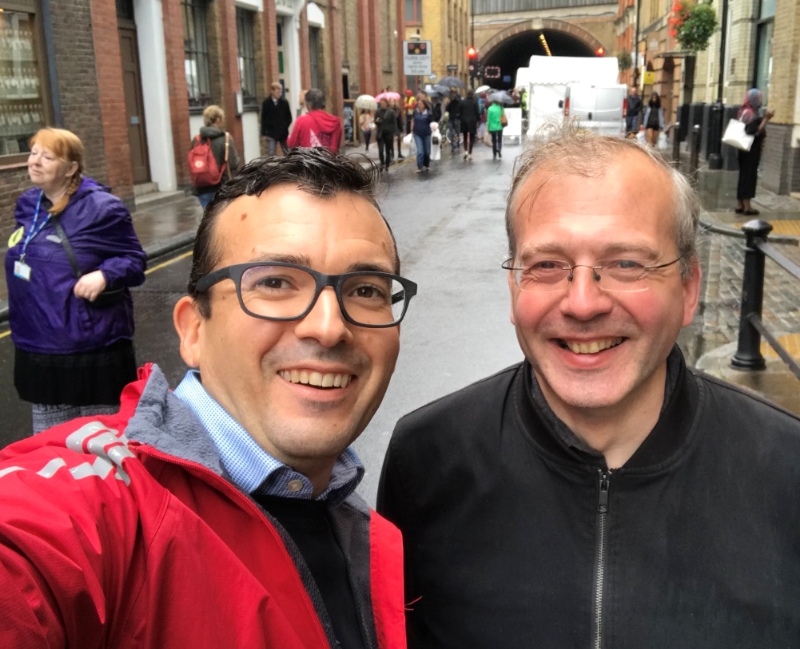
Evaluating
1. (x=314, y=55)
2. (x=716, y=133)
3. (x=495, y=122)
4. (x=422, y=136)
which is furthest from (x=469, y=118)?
(x=716, y=133)

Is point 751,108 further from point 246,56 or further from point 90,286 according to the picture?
point 246,56

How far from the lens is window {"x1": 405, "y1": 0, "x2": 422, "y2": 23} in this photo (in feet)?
168

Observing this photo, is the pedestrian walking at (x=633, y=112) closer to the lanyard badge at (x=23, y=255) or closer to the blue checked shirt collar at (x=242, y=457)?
the lanyard badge at (x=23, y=255)

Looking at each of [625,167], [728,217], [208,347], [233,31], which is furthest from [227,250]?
[233,31]

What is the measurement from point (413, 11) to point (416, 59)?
21043 millimetres

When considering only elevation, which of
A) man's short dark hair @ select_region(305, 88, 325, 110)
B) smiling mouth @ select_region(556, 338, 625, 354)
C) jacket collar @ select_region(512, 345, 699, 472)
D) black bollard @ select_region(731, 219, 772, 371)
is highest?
man's short dark hair @ select_region(305, 88, 325, 110)

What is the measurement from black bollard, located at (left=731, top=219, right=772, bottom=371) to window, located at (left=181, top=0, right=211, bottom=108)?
47.4 feet

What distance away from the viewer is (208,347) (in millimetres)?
1646

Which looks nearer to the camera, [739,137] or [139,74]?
[739,137]

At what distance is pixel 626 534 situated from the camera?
1766 millimetres

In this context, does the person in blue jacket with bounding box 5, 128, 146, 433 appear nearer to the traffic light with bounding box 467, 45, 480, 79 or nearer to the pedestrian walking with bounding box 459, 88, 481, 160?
the pedestrian walking with bounding box 459, 88, 481, 160

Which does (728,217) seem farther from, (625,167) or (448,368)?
(625,167)

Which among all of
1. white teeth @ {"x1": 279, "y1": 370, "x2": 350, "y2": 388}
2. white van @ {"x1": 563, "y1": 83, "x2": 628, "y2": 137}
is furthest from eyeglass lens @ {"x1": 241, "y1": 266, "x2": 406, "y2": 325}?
white van @ {"x1": 563, "y1": 83, "x2": 628, "y2": 137}

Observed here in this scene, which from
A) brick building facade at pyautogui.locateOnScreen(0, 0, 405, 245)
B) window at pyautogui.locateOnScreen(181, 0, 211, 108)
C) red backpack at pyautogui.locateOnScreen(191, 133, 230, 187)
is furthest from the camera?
window at pyautogui.locateOnScreen(181, 0, 211, 108)
